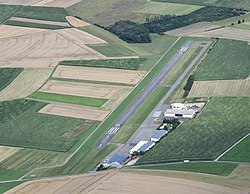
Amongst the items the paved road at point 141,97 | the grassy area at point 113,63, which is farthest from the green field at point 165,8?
the grassy area at point 113,63

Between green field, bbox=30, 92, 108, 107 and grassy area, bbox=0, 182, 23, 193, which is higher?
green field, bbox=30, 92, 108, 107

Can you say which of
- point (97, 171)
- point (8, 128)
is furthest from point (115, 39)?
point (97, 171)

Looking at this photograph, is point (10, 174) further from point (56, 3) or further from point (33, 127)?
point (56, 3)

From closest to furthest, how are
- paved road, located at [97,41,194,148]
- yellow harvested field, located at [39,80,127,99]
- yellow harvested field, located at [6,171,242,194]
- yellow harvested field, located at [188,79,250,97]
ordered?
yellow harvested field, located at [6,171,242,194]
paved road, located at [97,41,194,148]
yellow harvested field, located at [188,79,250,97]
yellow harvested field, located at [39,80,127,99]

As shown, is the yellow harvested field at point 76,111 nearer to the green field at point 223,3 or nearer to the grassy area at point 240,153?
the grassy area at point 240,153

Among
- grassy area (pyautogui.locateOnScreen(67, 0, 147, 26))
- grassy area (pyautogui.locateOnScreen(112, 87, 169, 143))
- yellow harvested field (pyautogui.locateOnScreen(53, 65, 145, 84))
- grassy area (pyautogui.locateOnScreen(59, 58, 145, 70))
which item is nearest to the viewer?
grassy area (pyautogui.locateOnScreen(112, 87, 169, 143))

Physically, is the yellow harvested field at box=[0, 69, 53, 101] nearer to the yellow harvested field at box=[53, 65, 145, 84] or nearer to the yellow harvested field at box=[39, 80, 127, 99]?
the yellow harvested field at box=[39, 80, 127, 99]

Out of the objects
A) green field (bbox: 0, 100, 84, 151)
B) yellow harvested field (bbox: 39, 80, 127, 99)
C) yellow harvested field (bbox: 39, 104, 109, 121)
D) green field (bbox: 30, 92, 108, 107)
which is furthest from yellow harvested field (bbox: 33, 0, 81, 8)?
yellow harvested field (bbox: 39, 104, 109, 121)

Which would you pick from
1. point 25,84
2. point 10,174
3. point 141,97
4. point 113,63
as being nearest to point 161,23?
point 113,63
